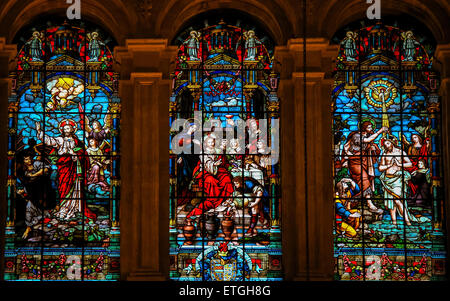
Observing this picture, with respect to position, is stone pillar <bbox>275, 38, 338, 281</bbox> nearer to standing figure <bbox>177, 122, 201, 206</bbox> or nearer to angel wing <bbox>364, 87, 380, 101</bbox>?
angel wing <bbox>364, 87, 380, 101</bbox>

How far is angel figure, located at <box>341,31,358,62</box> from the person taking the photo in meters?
26.8

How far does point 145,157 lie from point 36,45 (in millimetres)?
3743

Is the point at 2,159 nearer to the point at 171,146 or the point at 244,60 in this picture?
the point at 171,146

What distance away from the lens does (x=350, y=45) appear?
2684 centimetres

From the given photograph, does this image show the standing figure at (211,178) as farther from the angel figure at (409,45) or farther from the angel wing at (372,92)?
the angel figure at (409,45)

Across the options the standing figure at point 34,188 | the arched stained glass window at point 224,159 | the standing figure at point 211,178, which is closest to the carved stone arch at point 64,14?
the arched stained glass window at point 224,159

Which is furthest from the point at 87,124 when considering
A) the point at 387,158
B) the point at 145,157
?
the point at 387,158

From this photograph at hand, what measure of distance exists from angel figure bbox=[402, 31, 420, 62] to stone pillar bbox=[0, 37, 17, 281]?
821 cm

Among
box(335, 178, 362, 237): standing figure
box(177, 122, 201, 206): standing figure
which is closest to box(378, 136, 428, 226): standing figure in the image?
box(335, 178, 362, 237): standing figure

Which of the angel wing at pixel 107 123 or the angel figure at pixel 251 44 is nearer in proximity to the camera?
the angel wing at pixel 107 123

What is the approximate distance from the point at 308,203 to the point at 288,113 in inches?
79.2

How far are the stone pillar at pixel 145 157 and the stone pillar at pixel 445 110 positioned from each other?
554 cm

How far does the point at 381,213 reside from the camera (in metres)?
25.8

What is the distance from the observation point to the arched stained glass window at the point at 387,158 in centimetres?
2556
